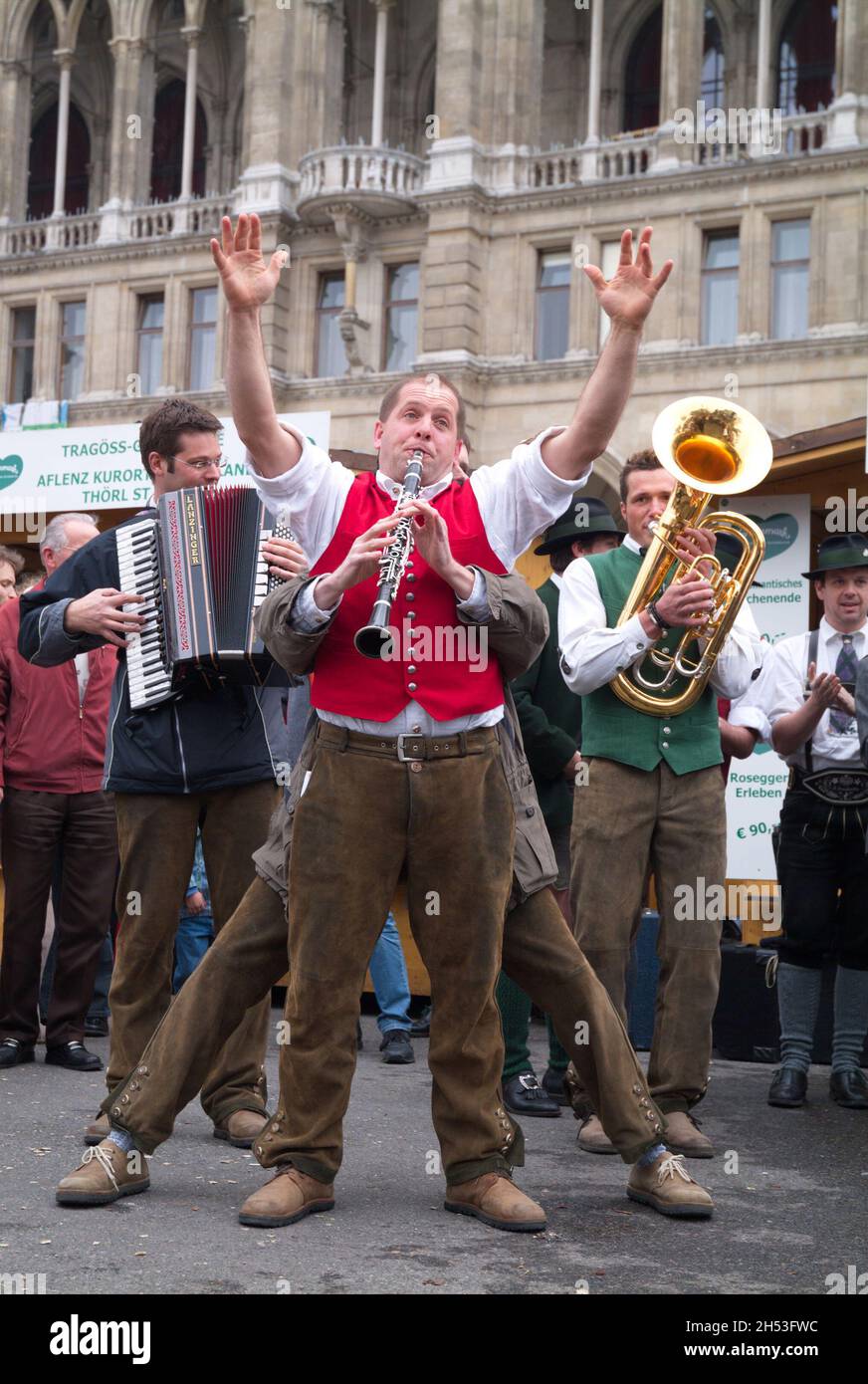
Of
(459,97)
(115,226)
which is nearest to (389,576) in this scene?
(459,97)

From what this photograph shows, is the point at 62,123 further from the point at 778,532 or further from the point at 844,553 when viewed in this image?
the point at 844,553

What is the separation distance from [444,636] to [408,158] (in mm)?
29668

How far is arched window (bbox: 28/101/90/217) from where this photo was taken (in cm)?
3984

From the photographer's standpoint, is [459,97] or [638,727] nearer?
[638,727]

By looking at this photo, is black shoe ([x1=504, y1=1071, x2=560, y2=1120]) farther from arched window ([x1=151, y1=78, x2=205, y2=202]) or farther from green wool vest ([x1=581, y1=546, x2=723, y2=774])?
arched window ([x1=151, y1=78, x2=205, y2=202])

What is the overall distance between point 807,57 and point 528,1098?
29417mm

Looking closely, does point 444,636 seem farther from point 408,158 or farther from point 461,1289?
point 408,158

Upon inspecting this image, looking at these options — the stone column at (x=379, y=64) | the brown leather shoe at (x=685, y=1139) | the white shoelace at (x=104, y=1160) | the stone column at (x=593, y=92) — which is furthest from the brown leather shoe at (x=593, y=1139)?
the stone column at (x=379, y=64)

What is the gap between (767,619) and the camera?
1072 centimetres

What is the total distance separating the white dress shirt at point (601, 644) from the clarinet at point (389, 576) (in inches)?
57.0

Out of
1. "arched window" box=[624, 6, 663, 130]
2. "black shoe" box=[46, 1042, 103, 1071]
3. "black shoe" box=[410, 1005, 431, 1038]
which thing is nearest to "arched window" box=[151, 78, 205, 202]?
"arched window" box=[624, 6, 663, 130]

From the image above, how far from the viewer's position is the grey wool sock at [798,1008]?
690cm

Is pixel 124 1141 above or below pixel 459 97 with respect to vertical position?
below

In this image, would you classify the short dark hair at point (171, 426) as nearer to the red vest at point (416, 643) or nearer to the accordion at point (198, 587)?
the accordion at point (198, 587)
